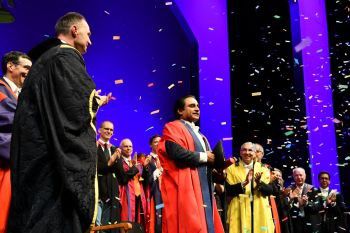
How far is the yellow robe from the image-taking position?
23.1 feet

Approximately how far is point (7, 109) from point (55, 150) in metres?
1.34

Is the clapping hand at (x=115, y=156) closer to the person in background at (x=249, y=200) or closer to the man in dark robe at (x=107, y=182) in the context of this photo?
the man in dark robe at (x=107, y=182)

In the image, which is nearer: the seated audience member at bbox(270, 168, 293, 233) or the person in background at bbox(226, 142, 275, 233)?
the person in background at bbox(226, 142, 275, 233)

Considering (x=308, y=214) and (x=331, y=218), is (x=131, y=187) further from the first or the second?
(x=331, y=218)

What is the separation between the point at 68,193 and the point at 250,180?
16.3 feet

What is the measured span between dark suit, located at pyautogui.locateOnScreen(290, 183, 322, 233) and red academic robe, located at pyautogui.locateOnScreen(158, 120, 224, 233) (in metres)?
4.24

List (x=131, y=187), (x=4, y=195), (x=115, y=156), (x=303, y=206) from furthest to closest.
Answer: (x=303, y=206), (x=131, y=187), (x=115, y=156), (x=4, y=195)

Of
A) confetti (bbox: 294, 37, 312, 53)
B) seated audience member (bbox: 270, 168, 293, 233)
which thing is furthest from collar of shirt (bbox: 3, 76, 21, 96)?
confetti (bbox: 294, 37, 312, 53)

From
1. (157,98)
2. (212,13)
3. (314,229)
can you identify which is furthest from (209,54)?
(314,229)

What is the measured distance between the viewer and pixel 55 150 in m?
2.60

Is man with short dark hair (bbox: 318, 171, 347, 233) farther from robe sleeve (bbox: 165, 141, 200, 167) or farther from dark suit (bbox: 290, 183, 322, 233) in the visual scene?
robe sleeve (bbox: 165, 141, 200, 167)

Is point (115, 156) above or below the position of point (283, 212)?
above

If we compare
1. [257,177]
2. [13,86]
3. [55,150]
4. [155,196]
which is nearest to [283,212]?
[257,177]

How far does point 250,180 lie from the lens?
7.28 metres
